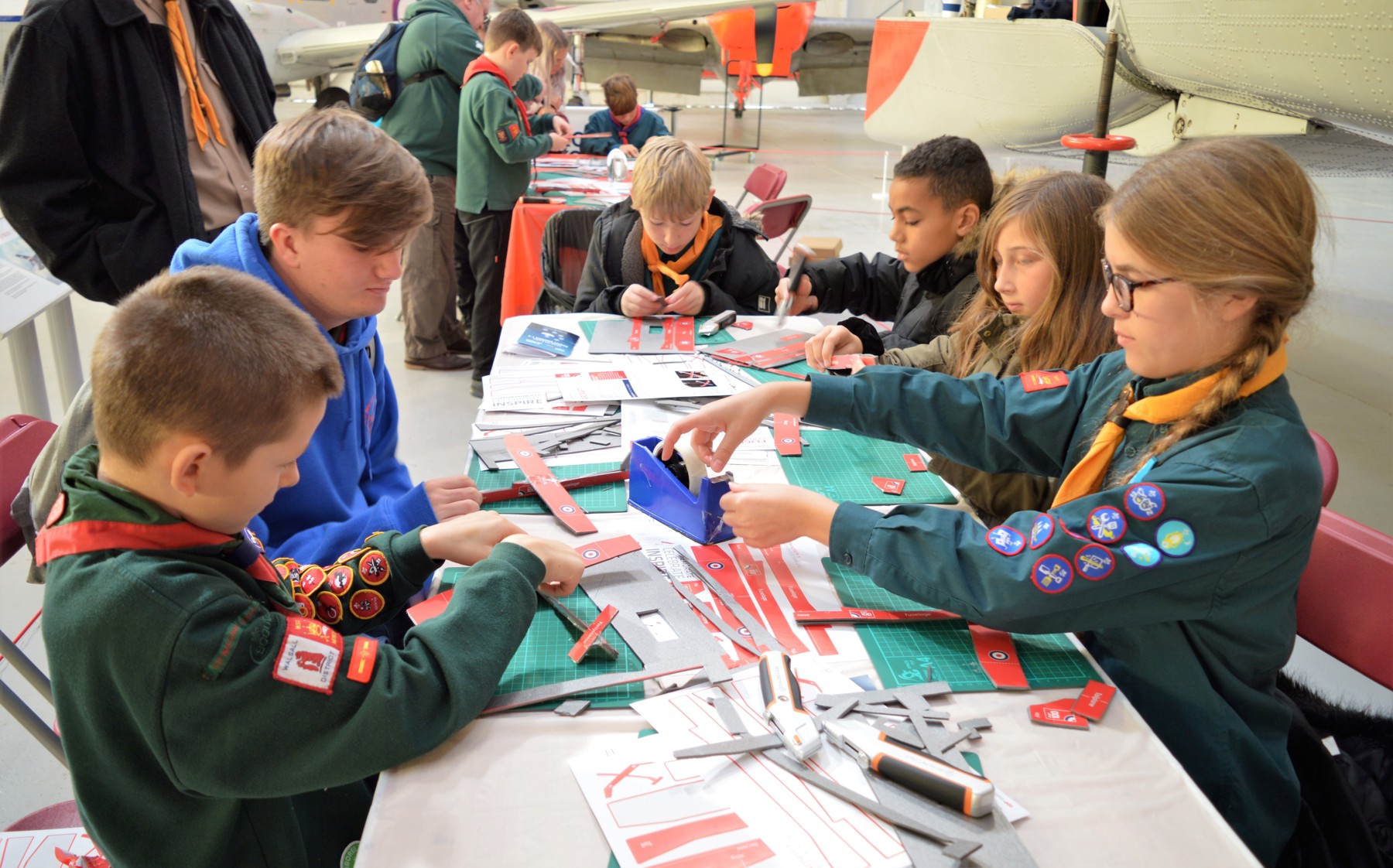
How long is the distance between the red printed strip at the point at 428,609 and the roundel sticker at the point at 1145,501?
88 cm

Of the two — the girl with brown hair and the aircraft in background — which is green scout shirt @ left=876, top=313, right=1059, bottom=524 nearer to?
the girl with brown hair

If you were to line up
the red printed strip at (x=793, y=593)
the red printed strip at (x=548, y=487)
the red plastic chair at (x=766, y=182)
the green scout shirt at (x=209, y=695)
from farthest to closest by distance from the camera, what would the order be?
the red plastic chair at (x=766, y=182) → the red printed strip at (x=548, y=487) → the red printed strip at (x=793, y=593) → the green scout shirt at (x=209, y=695)

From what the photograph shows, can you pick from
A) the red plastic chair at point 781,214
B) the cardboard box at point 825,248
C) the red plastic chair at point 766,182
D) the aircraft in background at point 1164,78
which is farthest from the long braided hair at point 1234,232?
the cardboard box at point 825,248

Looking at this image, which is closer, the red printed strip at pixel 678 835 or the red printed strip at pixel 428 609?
the red printed strip at pixel 678 835

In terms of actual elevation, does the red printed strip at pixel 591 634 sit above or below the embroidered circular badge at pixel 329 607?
above

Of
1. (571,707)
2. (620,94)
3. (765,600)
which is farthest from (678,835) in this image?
(620,94)

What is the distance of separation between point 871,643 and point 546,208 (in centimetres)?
327

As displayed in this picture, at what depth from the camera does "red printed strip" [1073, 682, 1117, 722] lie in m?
1.08

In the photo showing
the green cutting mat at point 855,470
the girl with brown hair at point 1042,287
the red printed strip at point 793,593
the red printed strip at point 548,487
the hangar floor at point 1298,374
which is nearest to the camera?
the red printed strip at point 793,593

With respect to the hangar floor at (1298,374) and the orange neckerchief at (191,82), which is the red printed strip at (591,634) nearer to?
the hangar floor at (1298,374)

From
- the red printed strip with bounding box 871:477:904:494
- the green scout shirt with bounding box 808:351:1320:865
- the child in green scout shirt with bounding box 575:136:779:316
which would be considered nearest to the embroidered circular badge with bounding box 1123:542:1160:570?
the green scout shirt with bounding box 808:351:1320:865

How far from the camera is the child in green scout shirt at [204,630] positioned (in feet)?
2.76

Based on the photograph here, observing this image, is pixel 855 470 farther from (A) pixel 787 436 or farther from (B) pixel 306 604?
(B) pixel 306 604

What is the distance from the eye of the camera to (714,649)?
3.81 feet
